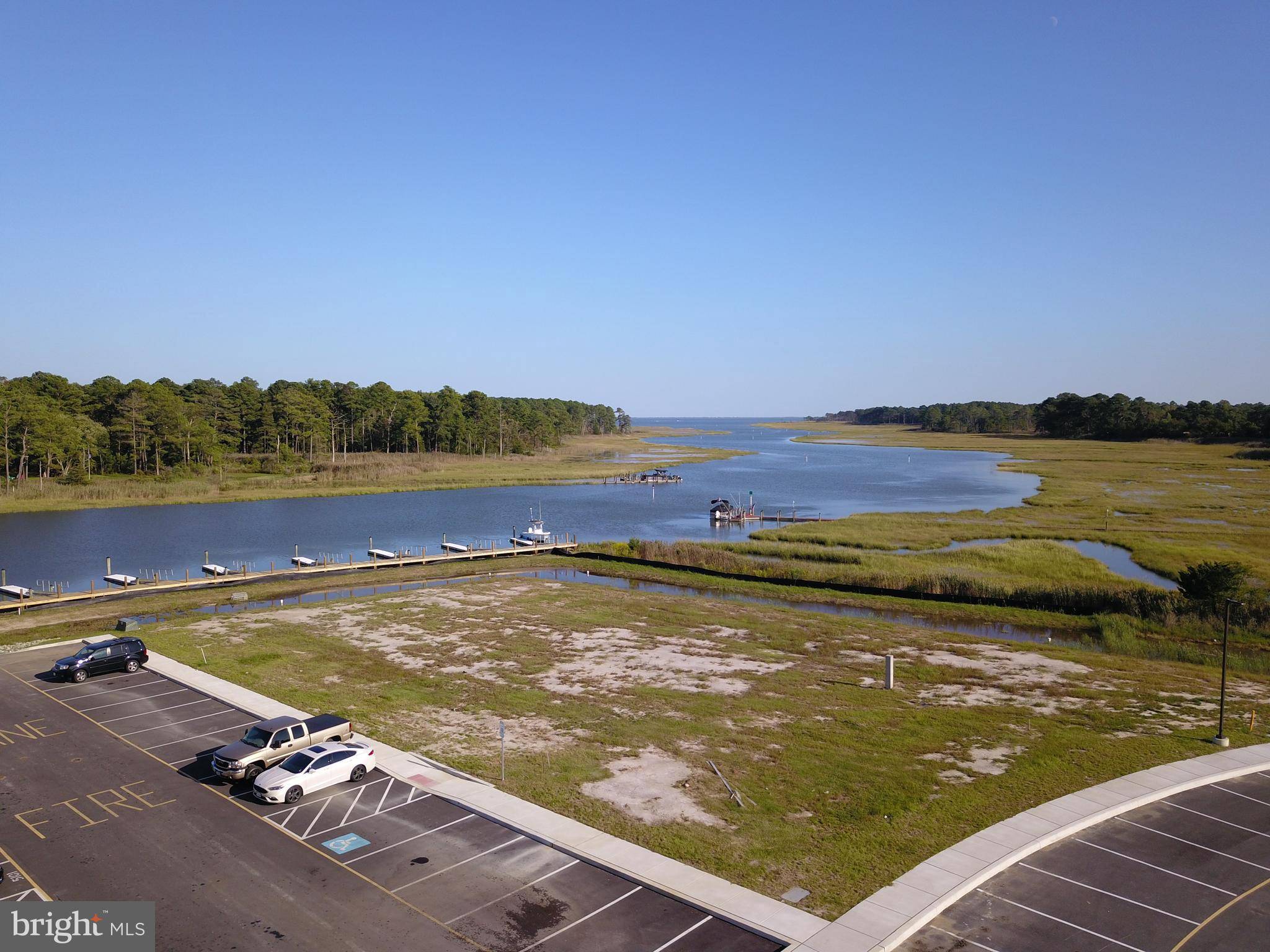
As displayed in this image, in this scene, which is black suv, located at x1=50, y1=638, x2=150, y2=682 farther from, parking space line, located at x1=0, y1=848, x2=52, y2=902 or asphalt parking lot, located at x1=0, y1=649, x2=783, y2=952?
parking space line, located at x1=0, y1=848, x2=52, y2=902

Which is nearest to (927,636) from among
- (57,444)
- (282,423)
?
(57,444)

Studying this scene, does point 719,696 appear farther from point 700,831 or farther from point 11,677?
point 11,677

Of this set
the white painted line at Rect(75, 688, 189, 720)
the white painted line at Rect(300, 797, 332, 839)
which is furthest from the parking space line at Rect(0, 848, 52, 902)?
the white painted line at Rect(75, 688, 189, 720)

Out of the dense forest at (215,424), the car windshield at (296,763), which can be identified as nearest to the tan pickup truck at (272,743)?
the car windshield at (296,763)

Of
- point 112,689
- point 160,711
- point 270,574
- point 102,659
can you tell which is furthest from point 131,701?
point 270,574

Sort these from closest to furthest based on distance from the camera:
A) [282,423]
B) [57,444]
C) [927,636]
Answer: [927,636] < [57,444] < [282,423]

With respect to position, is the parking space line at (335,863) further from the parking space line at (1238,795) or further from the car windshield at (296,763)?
the parking space line at (1238,795)

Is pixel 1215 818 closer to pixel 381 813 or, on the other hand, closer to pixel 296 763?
pixel 381 813
